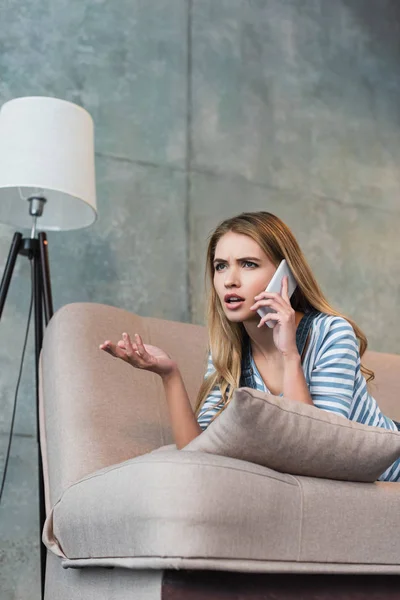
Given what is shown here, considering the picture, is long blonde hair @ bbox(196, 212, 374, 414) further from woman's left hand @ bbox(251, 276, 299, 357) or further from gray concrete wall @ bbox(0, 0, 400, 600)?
gray concrete wall @ bbox(0, 0, 400, 600)

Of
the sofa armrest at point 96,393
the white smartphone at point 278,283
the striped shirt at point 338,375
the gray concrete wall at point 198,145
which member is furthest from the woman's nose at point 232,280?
the gray concrete wall at point 198,145

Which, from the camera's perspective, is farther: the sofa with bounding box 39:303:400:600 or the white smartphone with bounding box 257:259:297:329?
the white smartphone with bounding box 257:259:297:329

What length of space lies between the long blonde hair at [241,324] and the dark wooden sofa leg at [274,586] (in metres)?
0.84

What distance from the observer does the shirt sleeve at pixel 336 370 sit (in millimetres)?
1946

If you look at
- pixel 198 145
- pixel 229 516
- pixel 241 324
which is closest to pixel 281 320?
pixel 241 324

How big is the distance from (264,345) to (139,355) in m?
0.42

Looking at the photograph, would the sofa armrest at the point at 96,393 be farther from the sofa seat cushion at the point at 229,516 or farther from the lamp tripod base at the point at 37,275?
the sofa seat cushion at the point at 229,516

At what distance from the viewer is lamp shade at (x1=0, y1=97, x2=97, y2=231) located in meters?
2.61

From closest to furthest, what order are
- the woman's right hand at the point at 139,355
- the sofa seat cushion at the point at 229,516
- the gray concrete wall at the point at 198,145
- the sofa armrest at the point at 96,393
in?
the sofa seat cushion at the point at 229,516 < the woman's right hand at the point at 139,355 < the sofa armrest at the point at 96,393 < the gray concrete wall at the point at 198,145

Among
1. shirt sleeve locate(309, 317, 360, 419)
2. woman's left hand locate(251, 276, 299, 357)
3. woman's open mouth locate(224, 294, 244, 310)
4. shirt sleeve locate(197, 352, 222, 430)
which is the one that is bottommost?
shirt sleeve locate(197, 352, 222, 430)

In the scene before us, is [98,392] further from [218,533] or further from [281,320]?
[218,533]

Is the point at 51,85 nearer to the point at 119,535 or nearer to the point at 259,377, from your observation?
the point at 259,377

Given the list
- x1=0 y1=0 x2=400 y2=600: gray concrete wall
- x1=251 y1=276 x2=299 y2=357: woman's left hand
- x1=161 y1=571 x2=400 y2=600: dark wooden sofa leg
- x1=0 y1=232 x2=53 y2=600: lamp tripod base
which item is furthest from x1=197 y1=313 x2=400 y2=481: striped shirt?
x1=0 y1=0 x2=400 y2=600: gray concrete wall

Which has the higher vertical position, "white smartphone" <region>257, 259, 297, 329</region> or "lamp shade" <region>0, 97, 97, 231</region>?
"lamp shade" <region>0, 97, 97, 231</region>
